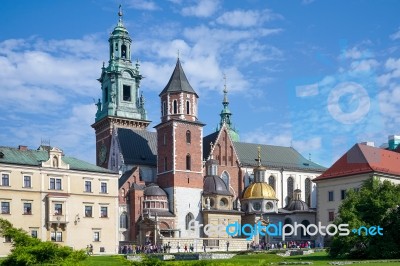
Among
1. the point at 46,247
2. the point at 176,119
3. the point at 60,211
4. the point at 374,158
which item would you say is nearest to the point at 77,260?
the point at 46,247

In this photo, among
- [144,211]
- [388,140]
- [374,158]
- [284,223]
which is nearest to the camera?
[374,158]

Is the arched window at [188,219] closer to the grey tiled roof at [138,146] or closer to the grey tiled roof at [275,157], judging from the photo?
the grey tiled roof at [138,146]

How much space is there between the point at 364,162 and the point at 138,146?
29.6m

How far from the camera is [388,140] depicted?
86.0 meters

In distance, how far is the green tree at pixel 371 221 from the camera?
1599 inches

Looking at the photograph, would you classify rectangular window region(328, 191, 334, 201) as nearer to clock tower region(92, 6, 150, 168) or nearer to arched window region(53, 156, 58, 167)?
arched window region(53, 156, 58, 167)

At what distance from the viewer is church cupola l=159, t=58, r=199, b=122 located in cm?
7569

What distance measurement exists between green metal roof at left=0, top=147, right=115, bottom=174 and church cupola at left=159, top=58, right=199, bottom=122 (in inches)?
698

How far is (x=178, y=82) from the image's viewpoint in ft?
253

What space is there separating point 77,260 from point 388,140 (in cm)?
7072

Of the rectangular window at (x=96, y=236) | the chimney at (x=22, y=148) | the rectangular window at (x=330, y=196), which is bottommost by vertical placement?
the rectangular window at (x=96, y=236)

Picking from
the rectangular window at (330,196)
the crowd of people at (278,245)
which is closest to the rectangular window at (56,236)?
the crowd of people at (278,245)

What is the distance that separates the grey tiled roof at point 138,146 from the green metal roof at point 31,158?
697 inches

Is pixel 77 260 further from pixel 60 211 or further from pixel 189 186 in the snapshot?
pixel 189 186
